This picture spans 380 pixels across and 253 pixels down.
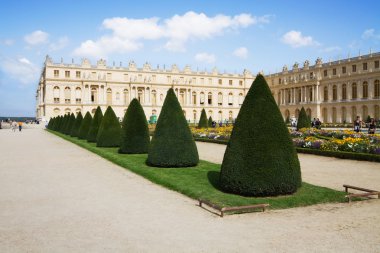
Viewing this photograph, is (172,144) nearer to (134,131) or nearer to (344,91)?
(134,131)

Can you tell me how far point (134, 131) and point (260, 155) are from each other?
8168 millimetres

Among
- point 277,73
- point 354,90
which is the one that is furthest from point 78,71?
point 354,90

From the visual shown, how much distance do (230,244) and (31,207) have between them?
4.01 meters

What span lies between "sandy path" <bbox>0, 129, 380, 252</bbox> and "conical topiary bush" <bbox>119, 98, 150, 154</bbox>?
5870 mm

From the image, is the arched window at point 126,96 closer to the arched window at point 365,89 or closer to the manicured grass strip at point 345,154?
the arched window at point 365,89

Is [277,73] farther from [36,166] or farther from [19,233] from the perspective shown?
[19,233]

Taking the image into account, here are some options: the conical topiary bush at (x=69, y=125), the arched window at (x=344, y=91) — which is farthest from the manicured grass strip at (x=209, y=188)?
the arched window at (x=344, y=91)

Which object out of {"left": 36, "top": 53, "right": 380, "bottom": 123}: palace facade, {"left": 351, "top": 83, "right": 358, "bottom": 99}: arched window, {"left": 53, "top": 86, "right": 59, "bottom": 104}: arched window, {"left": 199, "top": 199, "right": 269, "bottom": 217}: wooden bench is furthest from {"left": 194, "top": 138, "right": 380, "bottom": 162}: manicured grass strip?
{"left": 53, "top": 86, "right": 59, "bottom": 104}: arched window

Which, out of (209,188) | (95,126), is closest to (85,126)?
(95,126)

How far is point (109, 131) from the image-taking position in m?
17.9

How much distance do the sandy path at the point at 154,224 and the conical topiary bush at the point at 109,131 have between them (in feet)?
30.2

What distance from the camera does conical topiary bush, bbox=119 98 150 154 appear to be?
47.1ft

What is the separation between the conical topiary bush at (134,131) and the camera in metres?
14.4

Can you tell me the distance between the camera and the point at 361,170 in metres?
10.9
